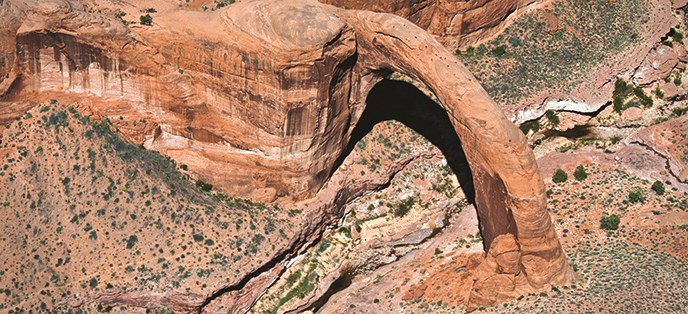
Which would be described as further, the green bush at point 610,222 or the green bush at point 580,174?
the green bush at point 580,174

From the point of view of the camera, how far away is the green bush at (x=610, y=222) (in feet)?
179

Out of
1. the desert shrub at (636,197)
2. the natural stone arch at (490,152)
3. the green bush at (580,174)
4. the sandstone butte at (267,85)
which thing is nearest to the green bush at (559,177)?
the green bush at (580,174)

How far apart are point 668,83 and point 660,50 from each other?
2.08 meters

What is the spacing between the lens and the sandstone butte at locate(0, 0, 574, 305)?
4981cm

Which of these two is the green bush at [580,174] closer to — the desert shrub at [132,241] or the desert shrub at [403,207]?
the desert shrub at [403,207]

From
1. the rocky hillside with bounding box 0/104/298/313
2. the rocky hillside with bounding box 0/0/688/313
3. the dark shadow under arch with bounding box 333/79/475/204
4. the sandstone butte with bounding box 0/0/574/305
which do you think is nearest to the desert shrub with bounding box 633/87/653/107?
the rocky hillside with bounding box 0/0/688/313

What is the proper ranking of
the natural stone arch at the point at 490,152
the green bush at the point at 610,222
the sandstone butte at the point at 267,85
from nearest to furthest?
the natural stone arch at the point at 490,152, the sandstone butte at the point at 267,85, the green bush at the point at 610,222

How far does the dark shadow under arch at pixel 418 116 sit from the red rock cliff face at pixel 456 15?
3686mm

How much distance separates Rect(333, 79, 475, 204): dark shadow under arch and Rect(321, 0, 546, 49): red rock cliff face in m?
3.69

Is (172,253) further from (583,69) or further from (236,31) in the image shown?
(583,69)

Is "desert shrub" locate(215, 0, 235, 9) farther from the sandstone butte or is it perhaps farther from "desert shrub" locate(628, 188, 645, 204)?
"desert shrub" locate(628, 188, 645, 204)

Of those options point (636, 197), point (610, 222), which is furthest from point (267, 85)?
point (636, 197)

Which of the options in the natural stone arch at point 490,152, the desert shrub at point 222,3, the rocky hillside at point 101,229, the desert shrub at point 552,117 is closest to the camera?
the natural stone arch at point 490,152

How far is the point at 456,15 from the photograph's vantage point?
60719 mm
